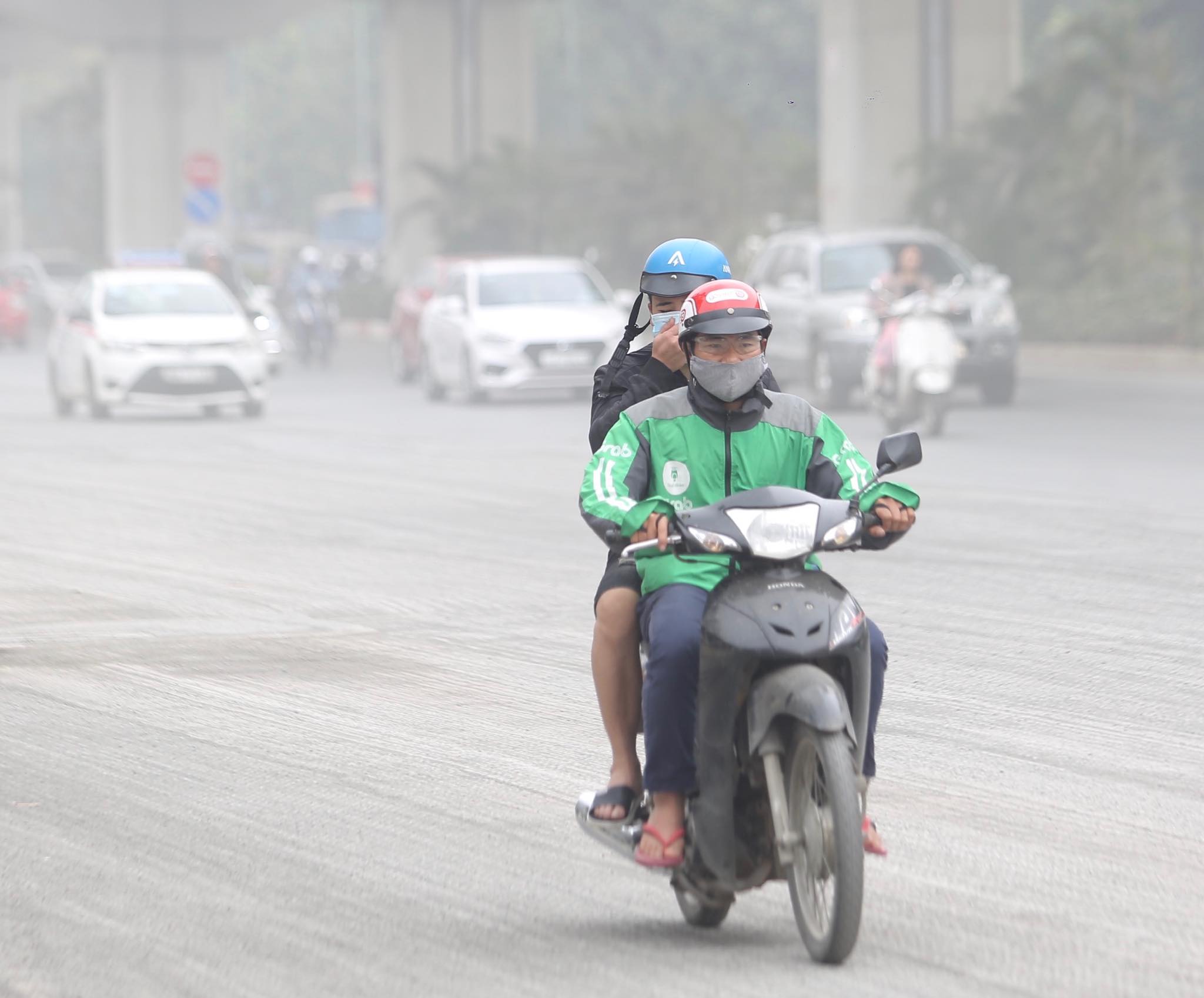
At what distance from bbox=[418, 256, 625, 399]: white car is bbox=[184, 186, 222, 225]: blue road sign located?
58.2ft

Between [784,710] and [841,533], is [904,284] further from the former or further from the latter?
[784,710]

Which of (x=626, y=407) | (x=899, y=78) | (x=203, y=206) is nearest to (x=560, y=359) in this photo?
(x=899, y=78)

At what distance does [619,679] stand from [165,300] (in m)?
23.0

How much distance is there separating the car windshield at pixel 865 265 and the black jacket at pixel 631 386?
20134mm

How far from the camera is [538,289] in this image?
30.3m

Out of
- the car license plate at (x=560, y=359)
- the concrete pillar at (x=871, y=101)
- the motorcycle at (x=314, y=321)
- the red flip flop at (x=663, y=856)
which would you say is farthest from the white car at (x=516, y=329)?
the red flip flop at (x=663, y=856)

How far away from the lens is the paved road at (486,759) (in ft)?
17.7

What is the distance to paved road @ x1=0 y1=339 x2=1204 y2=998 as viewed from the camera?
17.7 ft

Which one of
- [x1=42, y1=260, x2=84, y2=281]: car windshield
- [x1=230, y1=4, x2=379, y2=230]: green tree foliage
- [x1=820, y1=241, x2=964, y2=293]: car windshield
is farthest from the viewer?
[x1=230, y1=4, x2=379, y2=230]: green tree foliage

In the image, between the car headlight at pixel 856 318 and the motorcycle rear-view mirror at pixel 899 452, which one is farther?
the car headlight at pixel 856 318

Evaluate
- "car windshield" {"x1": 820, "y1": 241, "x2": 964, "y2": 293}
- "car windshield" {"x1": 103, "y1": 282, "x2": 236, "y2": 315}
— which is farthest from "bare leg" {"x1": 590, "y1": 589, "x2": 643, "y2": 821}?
"car windshield" {"x1": 103, "y1": 282, "x2": 236, "y2": 315}

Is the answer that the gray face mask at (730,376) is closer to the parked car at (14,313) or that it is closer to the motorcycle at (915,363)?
the motorcycle at (915,363)

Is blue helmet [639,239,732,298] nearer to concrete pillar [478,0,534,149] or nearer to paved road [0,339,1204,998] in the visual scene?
paved road [0,339,1204,998]

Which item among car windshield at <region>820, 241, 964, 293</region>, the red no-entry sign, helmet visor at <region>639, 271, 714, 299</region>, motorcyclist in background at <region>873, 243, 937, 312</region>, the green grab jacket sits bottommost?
the green grab jacket
